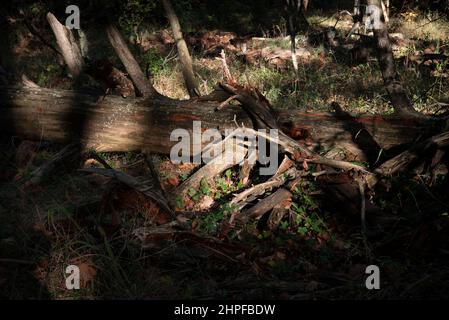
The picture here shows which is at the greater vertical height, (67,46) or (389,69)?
(67,46)

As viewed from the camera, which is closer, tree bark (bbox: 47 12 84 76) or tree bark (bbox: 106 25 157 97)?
tree bark (bbox: 106 25 157 97)

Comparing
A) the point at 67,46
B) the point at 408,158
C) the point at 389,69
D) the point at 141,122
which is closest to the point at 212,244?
the point at 408,158

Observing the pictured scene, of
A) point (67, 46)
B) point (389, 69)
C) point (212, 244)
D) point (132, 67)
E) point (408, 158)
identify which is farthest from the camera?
point (67, 46)

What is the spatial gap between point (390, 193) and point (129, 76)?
3.97m

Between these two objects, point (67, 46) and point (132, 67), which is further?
point (67, 46)

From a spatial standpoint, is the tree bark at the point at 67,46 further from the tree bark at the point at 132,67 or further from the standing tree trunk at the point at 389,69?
the standing tree trunk at the point at 389,69

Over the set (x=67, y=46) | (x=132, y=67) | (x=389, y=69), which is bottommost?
(x=389, y=69)

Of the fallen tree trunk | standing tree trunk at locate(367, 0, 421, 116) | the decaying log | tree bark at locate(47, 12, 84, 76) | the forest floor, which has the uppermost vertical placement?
tree bark at locate(47, 12, 84, 76)

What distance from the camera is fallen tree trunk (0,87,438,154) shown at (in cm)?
577

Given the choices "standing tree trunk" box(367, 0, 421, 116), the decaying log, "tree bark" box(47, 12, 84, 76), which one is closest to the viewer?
the decaying log

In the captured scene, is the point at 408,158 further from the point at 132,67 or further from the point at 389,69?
the point at 132,67

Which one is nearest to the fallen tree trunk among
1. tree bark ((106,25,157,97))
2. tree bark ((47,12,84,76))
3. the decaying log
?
the decaying log

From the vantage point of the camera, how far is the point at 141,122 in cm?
633

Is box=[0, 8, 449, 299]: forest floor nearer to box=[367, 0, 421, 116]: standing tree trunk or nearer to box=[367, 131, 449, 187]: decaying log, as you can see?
box=[367, 131, 449, 187]: decaying log
